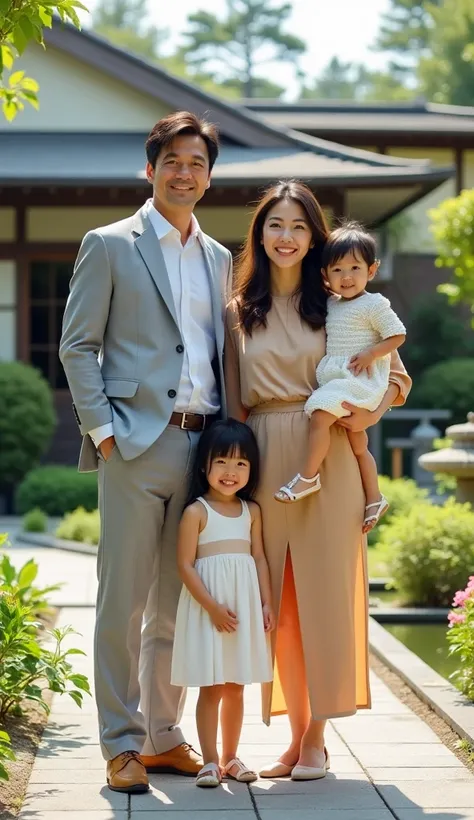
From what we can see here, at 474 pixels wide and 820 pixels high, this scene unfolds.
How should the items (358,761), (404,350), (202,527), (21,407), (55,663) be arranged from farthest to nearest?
(404,350) → (21,407) → (55,663) → (358,761) → (202,527)

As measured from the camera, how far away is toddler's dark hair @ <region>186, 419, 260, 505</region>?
14.5 feet

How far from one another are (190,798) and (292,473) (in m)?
1.14

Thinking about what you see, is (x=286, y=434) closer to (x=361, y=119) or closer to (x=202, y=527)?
(x=202, y=527)

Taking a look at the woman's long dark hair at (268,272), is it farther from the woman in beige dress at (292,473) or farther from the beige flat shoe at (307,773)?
the beige flat shoe at (307,773)

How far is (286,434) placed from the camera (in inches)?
180

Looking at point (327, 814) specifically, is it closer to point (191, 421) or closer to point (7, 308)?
point (191, 421)

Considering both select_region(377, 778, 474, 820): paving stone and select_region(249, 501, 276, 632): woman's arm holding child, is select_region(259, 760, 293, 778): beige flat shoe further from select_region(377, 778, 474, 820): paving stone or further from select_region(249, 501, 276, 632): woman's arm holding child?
select_region(249, 501, 276, 632): woman's arm holding child

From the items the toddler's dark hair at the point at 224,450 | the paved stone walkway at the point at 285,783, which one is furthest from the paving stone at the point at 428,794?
the toddler's dark hair at the point at 224,450

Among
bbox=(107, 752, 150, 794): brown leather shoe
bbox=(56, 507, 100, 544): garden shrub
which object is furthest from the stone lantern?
bbox=(107, 752, 150, 794): brown leather shoe

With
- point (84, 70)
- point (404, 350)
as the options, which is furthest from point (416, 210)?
point (84, 70)

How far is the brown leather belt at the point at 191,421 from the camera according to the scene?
4.54 meters

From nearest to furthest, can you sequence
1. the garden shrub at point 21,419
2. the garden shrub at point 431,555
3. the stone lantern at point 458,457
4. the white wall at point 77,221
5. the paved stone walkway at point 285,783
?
the paved stone walkway at point 285,783 < the garden shrub at point 431,555 < the stone lantern at point 458,457 < the garden shrub at point 21,419 < the white wall at point 77,221

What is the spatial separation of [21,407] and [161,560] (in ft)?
32.1

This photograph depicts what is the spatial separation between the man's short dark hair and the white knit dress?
743mm
